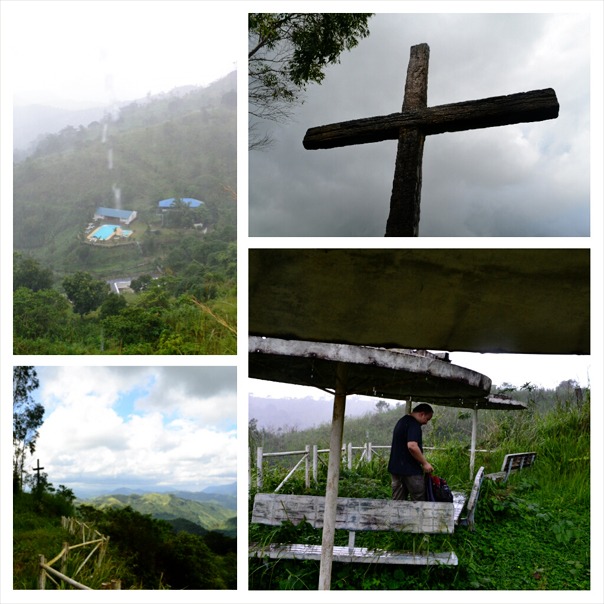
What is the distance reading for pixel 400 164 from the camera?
226cm

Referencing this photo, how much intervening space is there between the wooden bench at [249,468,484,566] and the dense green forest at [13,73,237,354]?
90cm

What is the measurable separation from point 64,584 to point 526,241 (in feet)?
7.03

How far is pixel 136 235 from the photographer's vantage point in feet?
8.50

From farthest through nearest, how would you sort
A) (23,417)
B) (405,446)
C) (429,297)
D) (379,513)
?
1. (405,446)
2. (379,513)
3. (23,417)
4. (429,297)

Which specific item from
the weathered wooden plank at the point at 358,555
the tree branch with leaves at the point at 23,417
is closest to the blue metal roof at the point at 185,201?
the tree branch with leaves at the point at 23,417

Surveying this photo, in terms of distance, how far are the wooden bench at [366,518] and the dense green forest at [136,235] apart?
905mm

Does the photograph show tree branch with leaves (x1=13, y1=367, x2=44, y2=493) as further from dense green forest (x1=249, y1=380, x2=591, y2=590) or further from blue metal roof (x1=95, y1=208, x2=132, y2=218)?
dense green forest (x1=249, y1=380, x2=591, y2=590)

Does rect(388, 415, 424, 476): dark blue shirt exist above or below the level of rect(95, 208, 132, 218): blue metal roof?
below

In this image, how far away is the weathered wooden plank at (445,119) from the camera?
83.7 inches

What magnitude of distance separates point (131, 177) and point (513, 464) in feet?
9.13

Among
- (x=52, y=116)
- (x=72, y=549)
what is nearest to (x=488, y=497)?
(x=72, y=549)

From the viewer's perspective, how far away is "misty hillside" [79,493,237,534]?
2480 millimetres

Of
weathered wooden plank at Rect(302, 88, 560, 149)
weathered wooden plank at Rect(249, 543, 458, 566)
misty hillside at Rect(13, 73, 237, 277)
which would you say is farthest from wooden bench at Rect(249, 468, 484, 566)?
weathered wooden plank at Rect(302, 88, 560, 149)

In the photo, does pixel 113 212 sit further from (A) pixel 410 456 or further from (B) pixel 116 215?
(A) pixel 410 456
